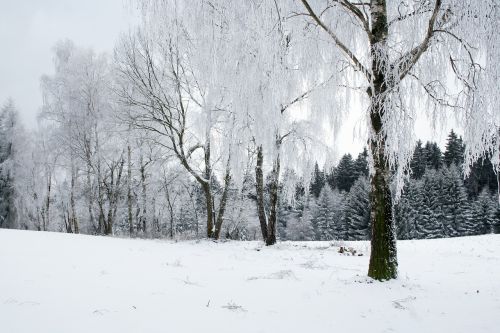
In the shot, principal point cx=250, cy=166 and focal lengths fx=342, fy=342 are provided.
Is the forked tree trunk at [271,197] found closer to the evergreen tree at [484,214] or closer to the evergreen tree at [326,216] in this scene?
the evergreen tree at [484,214]

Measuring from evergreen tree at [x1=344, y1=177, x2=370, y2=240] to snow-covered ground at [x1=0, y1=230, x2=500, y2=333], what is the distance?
1608 inches

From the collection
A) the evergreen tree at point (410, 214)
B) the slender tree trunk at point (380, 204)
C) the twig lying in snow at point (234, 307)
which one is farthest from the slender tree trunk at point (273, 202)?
the evergreen tree at point (410, 214)

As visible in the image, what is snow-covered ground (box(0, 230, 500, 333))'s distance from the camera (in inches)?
117

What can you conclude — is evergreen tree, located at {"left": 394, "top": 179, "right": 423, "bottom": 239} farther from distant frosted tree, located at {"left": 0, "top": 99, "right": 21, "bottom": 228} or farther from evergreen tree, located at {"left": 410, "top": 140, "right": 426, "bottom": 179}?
distant frosted tree, located at {"left": 0, "top": 99, "right": 21, "bottom": 228}

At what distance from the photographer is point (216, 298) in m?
4.03

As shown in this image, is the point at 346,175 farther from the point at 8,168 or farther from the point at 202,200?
the point at 8,168

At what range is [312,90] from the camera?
648 centimetres

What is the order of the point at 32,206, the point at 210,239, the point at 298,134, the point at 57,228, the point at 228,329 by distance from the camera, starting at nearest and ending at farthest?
the point at 228,329
the point at 298,134
the point at 210,239
the point at 32,206
the point at 57,228

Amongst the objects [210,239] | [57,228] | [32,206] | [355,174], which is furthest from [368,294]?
[355,174]

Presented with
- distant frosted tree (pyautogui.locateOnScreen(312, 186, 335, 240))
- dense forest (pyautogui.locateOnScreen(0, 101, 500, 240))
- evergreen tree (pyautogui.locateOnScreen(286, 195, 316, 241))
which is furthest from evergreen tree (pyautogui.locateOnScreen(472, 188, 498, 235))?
evergreen tree (pyautogui.locateOnScreen(286, 195, 316, 241))

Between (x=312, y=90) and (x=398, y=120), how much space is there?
2239mm

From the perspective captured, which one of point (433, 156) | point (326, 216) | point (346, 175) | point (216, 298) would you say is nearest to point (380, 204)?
point (216, 298)

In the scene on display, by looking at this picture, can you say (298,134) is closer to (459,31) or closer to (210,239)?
(210,239)

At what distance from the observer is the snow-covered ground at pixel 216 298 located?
296cm
